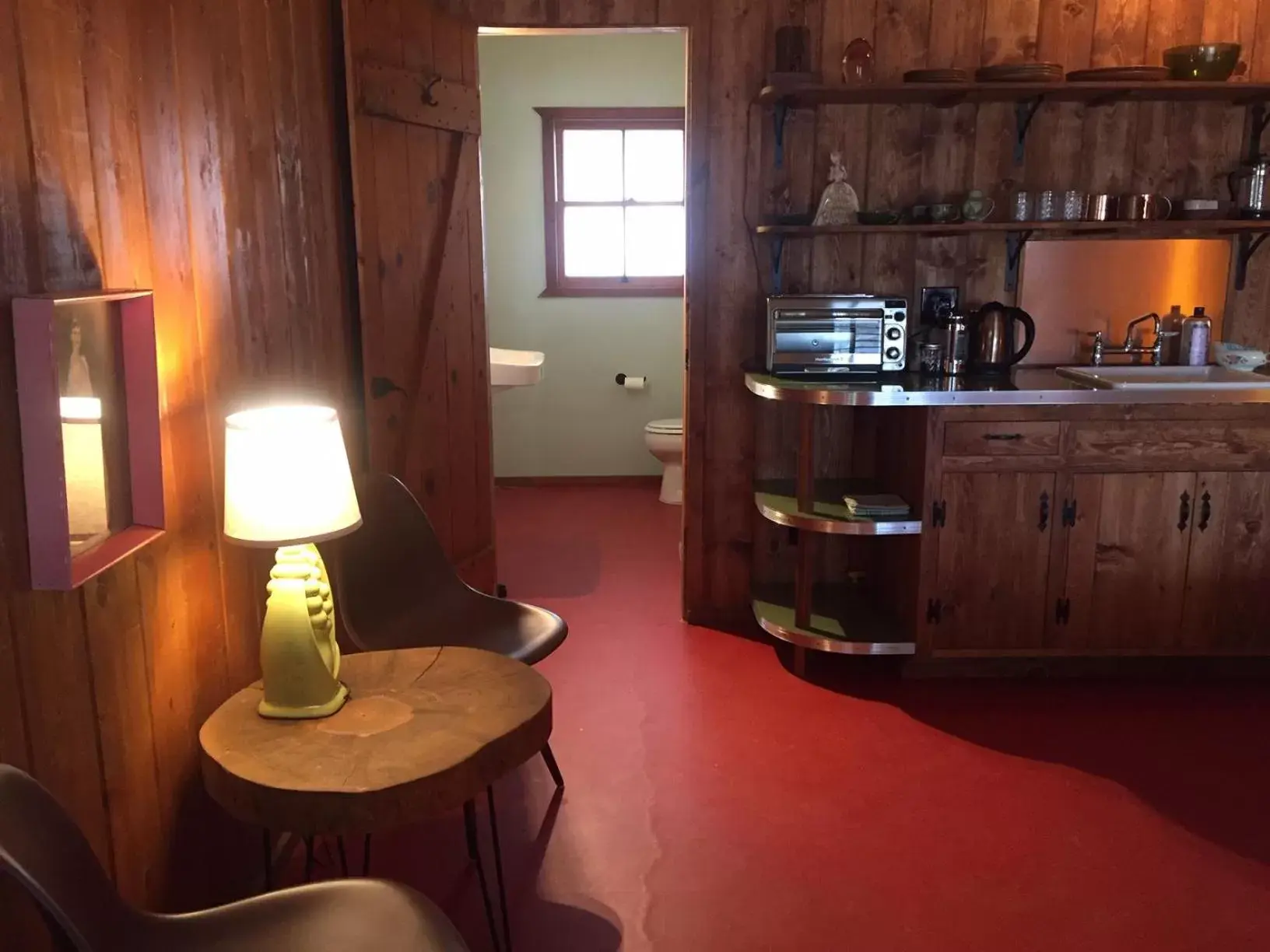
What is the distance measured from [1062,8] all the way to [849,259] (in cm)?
Answer: 100

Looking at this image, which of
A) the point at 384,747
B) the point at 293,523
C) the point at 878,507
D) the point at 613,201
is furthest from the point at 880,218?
the point at 613,201

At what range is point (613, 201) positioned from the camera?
5.55 meters

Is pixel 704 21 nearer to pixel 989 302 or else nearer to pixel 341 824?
pixel 989 302

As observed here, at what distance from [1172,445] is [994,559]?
596 mm

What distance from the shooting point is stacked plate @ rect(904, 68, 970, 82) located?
3154mm

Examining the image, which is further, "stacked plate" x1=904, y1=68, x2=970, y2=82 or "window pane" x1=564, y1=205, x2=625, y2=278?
"window pane" x1=564, y1=205, x2=625, y2=278

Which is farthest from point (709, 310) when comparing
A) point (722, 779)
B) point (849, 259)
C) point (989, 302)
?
point (722, 779)

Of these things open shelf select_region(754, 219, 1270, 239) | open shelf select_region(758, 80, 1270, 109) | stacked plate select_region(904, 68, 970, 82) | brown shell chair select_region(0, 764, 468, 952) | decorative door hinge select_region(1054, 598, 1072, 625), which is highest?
stacked plate select_region(904, 68, 970, 82)

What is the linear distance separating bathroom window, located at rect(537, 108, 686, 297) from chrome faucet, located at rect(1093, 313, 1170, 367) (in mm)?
2343

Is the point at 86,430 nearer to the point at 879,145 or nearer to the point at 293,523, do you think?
the point at 293,523

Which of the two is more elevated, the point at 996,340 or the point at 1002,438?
the point at 996,340

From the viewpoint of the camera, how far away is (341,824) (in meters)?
1.58

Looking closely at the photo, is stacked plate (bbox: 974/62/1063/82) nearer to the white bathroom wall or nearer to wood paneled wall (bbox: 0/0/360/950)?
wood paneled wall (bbox: 0/0/360/950)

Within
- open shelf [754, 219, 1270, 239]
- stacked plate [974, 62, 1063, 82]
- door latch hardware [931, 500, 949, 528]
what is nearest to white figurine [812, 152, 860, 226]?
open shelf [754, 219, 1270, 239]
